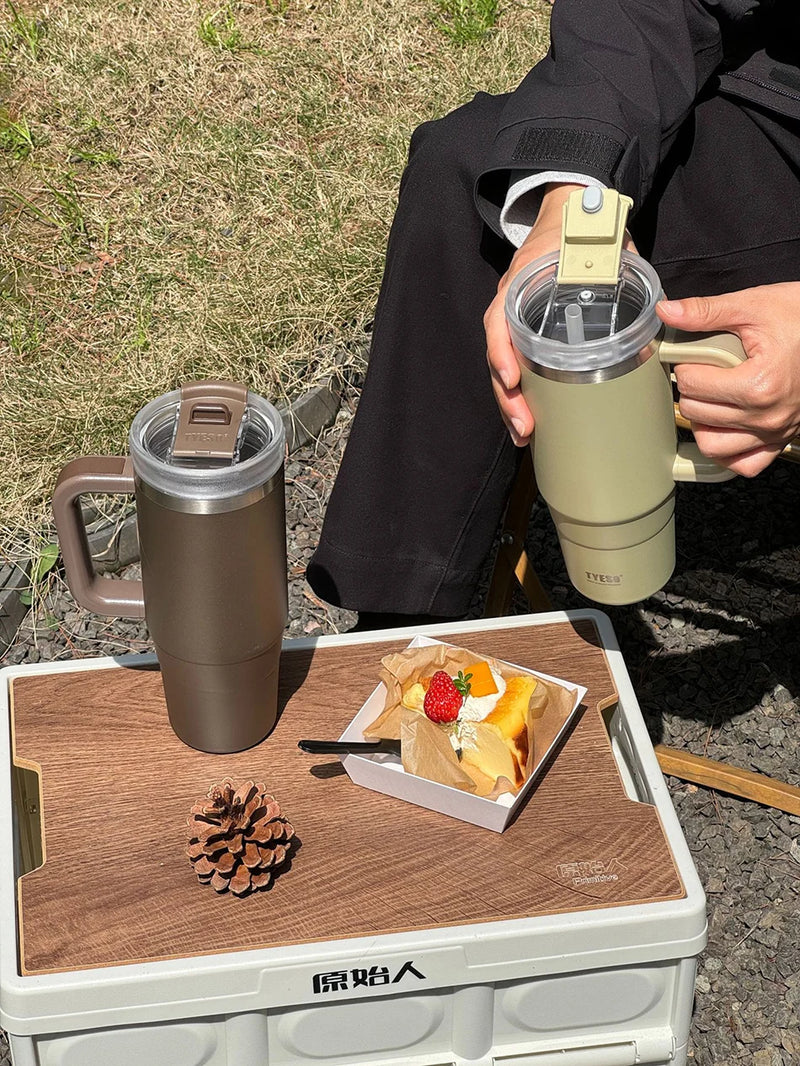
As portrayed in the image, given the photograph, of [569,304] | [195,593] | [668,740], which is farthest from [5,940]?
[668,740]

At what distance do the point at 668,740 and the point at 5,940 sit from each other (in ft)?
4.35

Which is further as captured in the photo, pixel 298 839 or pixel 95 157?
pixel 95 157

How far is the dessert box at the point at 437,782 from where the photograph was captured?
136cm

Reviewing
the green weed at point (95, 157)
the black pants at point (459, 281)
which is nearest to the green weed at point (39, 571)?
the black pants at point (459, 281)

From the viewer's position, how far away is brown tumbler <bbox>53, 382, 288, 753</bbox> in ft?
4.12

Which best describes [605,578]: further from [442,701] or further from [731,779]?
[731,779]

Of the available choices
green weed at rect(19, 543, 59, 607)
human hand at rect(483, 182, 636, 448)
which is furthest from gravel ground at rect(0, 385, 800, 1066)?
human hand at rect(483, 182, 636, 448)

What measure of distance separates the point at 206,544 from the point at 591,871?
20.9 inches

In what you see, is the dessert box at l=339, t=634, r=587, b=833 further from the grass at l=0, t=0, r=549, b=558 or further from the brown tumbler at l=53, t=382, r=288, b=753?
the grass at l=0, t=0, r=549, b=558

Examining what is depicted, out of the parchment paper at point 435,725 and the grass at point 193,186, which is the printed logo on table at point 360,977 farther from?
the grass at point 193,186

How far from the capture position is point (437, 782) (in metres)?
1.38

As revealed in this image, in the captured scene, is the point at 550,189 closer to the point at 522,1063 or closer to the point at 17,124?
the point at 522,1063

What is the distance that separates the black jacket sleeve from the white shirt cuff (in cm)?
1

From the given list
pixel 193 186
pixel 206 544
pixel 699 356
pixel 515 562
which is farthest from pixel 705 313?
pixel 193 186
